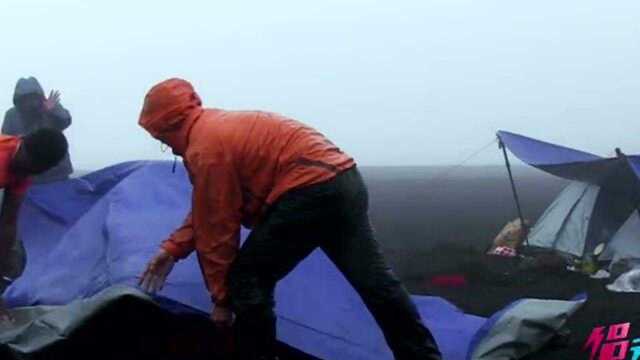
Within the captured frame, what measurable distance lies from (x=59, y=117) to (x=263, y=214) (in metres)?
3.54

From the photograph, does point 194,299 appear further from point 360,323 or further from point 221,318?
point 360,323

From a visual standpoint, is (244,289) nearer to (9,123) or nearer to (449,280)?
(9,123)

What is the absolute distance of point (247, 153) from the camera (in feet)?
14.1

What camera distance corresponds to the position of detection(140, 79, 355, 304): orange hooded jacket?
4.24 metres

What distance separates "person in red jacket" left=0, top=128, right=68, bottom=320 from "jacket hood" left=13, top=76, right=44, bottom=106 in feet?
8.48

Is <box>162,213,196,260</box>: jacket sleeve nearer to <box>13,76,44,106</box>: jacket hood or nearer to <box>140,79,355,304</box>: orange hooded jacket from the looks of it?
<box>140,79,355,304</box>: orange hooded jacket

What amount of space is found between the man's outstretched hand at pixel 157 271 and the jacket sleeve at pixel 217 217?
28cm

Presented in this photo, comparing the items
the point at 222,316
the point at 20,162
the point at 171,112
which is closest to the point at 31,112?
the point at 20,162

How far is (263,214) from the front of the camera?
436 cm

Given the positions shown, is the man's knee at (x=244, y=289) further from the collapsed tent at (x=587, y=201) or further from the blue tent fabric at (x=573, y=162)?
the blue tent fabric at (x=573, y=162)

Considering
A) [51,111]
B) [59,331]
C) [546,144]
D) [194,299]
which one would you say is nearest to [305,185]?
[194,299]

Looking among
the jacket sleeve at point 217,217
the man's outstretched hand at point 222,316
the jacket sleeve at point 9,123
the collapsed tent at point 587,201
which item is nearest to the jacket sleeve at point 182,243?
the jacket sleeve at point 217,217

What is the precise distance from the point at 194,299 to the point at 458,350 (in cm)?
134

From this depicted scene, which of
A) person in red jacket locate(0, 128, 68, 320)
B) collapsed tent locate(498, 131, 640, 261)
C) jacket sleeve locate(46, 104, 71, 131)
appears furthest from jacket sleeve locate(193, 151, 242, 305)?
collapsed tent locate(498, 131, 640, 261)
